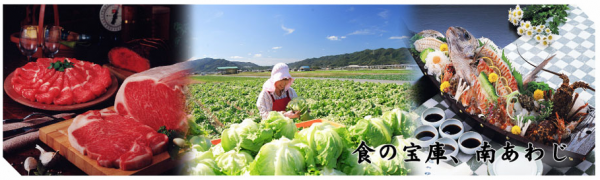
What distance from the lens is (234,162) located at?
3307 millimetres

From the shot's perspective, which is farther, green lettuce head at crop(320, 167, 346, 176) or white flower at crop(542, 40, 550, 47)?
white flower at crop(542, 40, 550, 47)

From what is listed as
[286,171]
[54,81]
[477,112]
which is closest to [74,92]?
[54,81]

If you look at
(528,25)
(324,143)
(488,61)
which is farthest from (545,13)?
(324,143)

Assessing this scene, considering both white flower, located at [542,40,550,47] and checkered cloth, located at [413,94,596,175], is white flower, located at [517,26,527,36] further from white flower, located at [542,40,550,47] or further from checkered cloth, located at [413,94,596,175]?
checkered cloth, located at [413,94,596,175]

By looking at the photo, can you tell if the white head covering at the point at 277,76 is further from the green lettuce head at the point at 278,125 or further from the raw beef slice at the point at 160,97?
the raw beef slice at the point at 160,97

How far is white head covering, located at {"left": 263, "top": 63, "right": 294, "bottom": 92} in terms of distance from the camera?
3.65m

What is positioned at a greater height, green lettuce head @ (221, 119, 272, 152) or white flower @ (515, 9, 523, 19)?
white flower @ (515, 9, 523, 19)

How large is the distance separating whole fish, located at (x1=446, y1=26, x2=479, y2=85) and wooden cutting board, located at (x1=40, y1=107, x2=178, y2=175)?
301 centimetres

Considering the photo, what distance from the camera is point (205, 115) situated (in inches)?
152

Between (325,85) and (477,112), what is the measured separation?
5.65 feet

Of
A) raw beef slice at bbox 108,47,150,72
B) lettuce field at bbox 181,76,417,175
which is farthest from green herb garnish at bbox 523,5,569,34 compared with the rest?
raw beef slice at bbox 108,47,150,72

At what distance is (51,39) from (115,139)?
4.18 feet

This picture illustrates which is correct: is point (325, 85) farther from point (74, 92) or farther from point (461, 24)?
point (74, 92)

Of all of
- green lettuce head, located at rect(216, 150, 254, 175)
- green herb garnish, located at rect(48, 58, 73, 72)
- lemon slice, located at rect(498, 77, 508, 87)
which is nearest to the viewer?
green lettuce head, located at rect(216, 150, 254, 175)
